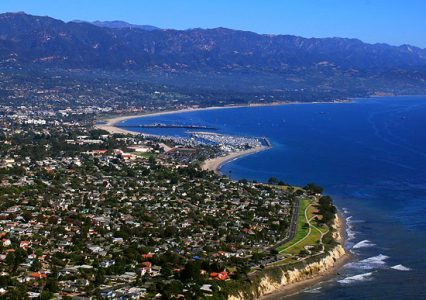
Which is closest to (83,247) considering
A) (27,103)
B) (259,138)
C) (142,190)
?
(142,190)

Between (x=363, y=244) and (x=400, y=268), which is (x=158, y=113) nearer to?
(x=363, y=244)

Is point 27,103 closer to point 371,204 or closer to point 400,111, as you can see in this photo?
point 400,111

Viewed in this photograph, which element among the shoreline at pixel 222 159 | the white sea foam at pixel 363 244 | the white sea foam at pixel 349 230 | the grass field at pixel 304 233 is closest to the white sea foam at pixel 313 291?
the grass field at pixel 304 233

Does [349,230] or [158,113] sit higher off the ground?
[349,230]

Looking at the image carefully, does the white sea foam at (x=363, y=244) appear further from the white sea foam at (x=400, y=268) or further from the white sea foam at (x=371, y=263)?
the white sea foam at (x=400, y=268)

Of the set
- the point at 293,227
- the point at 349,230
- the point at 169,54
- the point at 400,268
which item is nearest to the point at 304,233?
the point at 293,227
